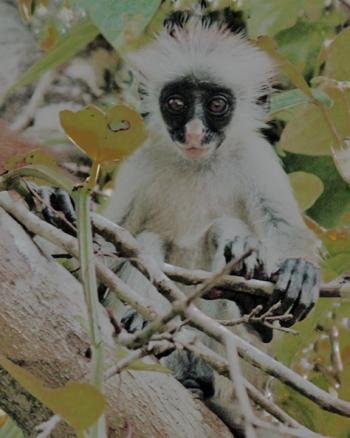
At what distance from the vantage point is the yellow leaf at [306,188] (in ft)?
9.62

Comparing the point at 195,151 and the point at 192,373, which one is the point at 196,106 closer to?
the point at 195,151

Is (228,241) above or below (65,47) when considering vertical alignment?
Answer: below

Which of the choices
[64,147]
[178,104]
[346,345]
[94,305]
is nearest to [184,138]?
[178,104]

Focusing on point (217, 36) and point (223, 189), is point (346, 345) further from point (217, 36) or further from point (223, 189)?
point (217, 36)

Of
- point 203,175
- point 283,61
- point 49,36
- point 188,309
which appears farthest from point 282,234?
point 49,36

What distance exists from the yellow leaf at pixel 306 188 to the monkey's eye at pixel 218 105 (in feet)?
1.50

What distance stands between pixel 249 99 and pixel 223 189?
0.49 m

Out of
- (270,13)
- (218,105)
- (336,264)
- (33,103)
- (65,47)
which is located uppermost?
(65,47)

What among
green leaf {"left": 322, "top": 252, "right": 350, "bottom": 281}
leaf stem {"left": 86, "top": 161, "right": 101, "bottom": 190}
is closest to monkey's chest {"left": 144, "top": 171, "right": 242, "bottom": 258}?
green leaf {"left": 322, "top": 252, "right": 350, "bottom": 281}

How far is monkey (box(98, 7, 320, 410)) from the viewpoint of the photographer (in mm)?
3039

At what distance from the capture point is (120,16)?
2141mm

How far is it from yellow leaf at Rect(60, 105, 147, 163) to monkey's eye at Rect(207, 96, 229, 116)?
1.67 m

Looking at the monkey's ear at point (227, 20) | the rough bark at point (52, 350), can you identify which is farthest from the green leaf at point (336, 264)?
the monkey's ear at point (227, 20)

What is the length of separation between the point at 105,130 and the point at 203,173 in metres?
1.77
